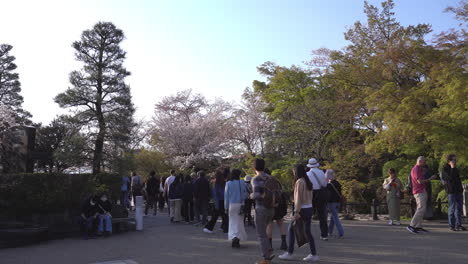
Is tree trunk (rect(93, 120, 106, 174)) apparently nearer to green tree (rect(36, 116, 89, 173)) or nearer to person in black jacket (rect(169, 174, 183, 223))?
green tree (rect(36, 116, 89, 173))

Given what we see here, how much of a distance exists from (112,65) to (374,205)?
21.7 meters

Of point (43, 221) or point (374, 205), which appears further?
point (374, 205)

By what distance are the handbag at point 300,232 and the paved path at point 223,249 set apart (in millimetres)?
578

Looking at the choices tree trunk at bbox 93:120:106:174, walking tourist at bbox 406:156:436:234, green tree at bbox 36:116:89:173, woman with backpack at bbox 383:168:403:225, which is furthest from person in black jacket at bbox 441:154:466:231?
tree trunk at bbox 93:120:106:174

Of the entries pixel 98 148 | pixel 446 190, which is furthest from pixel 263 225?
pixel 98 148

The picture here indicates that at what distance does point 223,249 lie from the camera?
29.3ft

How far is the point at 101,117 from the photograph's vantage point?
28984mm

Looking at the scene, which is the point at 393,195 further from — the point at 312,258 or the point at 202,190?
the point at 312,258

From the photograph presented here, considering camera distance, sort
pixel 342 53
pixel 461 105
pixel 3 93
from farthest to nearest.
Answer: pixel 3 93 → pixel 342 53 → pixel 461 105

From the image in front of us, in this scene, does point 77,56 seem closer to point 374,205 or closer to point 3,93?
point 3,93

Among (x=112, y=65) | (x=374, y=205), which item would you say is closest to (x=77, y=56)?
(x=112, y=65)

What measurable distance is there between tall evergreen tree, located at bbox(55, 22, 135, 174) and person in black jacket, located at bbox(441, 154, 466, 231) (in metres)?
22.8

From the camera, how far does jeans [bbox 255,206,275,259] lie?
7049 millimetres

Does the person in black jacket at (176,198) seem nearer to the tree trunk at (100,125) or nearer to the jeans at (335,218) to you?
the jeans at (335,218)
